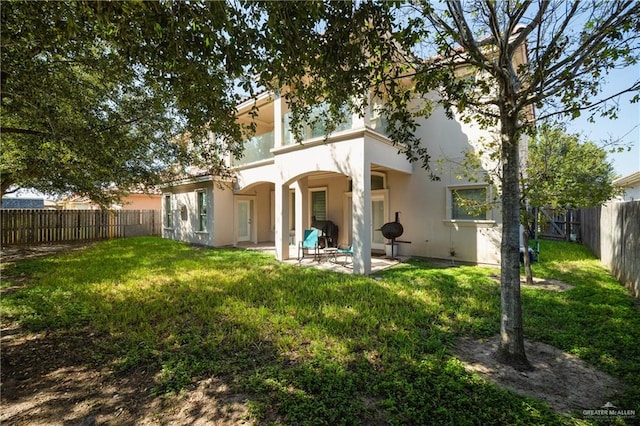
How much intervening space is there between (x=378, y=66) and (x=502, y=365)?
14.1 feet

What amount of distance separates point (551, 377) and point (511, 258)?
4.67 ft

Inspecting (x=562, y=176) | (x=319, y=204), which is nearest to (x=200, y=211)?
(x=319, y=204)

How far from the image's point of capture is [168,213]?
1797cm

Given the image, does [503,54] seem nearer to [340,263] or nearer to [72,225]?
[340,263]

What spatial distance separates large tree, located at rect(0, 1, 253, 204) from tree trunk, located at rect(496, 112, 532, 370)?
3442 millimetres

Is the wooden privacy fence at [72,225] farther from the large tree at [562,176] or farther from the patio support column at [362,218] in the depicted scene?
the large tree at [562,176]

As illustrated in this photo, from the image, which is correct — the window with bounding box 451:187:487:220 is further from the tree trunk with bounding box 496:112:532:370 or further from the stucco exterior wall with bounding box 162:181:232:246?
the stucco exterior wall with bounding box 162:181:232:246

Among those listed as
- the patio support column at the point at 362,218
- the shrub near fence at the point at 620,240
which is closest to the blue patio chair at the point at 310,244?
the patio support column at the point at 362,218

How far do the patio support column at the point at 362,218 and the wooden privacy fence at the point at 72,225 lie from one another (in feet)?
52.8

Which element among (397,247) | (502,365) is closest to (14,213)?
(397,247)

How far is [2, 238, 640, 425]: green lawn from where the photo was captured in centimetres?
277

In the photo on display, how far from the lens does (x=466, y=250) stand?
31.6ft

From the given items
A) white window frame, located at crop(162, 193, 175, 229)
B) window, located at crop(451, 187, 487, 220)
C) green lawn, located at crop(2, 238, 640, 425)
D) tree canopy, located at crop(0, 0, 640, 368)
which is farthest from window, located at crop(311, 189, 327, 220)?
white window frame, located at crop(162, 193, 175, 229)

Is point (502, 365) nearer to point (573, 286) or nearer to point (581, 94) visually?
point (581, 94)
